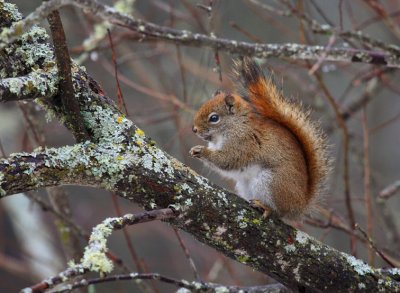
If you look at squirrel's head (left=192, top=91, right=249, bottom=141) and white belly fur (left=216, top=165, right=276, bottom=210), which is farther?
squirrel's head (left=192, top=91, right=249, bottom=141)

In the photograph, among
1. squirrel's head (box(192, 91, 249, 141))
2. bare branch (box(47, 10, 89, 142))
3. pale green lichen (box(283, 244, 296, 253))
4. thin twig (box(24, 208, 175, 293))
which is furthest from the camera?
squirrel's head (box(192, 91, 249, 141))

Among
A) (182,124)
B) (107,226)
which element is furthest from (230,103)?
(107,226)

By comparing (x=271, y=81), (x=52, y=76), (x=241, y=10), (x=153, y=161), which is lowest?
(x=153, y=161)

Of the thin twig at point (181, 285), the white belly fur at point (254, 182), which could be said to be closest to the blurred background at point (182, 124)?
the white belly fur at point (254, 182)

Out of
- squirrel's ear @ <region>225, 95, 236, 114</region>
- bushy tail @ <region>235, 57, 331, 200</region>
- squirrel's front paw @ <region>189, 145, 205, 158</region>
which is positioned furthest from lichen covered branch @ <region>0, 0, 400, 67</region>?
squirrel's ear @ <region>225, 95, 236, 114</region>

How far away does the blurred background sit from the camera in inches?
130

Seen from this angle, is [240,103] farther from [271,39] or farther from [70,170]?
[271,39]

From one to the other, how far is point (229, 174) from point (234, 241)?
0.86 meters

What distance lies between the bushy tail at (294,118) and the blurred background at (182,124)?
256mm

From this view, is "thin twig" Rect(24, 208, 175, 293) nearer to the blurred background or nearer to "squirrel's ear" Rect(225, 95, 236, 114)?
the blurred background

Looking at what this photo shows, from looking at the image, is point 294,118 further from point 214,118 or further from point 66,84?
point 66,84

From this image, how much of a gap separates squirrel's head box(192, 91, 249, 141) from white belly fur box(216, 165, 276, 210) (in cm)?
27

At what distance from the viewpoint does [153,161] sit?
1724 millimetres

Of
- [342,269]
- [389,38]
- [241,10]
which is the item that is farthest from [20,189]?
[241,10]
